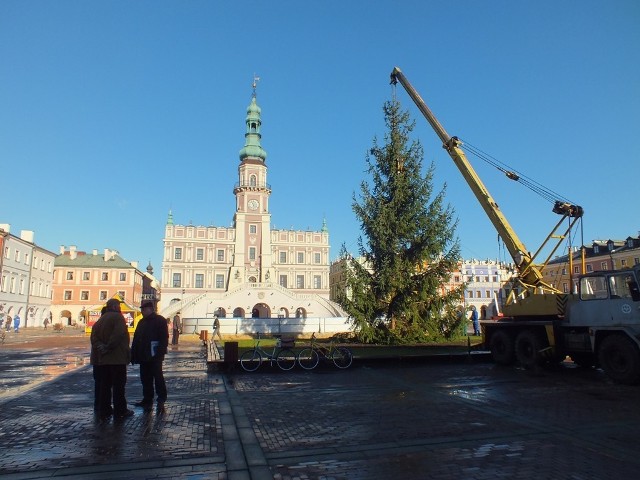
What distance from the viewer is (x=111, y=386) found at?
8.66 meters

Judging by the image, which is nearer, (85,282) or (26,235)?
(26,235)

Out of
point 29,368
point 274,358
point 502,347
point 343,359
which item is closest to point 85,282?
point 29,368

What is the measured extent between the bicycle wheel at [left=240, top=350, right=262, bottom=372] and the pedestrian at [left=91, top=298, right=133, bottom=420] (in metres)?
6.56

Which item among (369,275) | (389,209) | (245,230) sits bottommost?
(369,275)

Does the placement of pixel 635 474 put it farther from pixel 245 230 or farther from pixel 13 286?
pixel 245 230

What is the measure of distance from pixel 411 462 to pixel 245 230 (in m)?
69.8

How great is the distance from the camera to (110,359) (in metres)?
8.45

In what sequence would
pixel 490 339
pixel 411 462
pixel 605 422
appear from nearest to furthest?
pixel 411 462 < pixel 605 422 < pixel 490 339

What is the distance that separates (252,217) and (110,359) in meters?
67.0

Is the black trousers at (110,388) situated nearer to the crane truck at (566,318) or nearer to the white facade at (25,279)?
the crane truck at (566,318)

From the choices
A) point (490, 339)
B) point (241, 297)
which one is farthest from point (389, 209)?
point (241, 297)

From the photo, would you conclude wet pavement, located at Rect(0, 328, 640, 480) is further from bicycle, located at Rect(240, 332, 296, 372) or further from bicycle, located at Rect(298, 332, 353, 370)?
bicycle, located at Rect(298, 332, 353, 370)

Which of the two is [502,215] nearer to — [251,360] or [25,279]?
[251,360]

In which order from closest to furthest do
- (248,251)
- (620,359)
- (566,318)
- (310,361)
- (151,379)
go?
(151,379) < (620,359) < (566,318) < (310,361) < (248,251)
